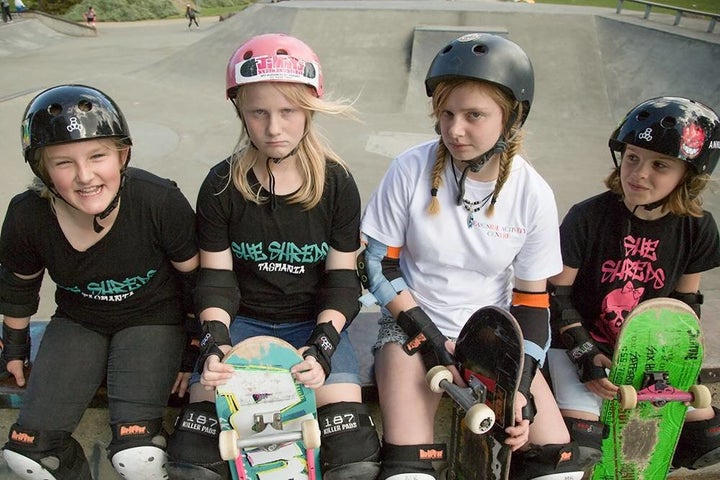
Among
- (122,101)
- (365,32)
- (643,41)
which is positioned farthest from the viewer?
(365,32)

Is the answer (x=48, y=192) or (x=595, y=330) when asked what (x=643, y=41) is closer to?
(x=595, y=330)

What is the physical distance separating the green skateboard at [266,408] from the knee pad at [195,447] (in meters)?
0.06

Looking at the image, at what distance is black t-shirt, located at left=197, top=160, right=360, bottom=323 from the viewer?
2.43 m

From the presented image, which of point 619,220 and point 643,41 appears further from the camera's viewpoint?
point 643,41

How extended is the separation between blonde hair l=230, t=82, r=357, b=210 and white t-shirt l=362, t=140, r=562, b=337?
301mm

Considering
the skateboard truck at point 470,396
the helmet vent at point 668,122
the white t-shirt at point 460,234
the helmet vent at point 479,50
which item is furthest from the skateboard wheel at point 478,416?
the helmet vent at point 668,122

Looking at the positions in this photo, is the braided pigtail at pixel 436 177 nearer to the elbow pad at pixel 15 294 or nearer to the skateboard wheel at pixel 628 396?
the skateboard wheel at pixel 628 396

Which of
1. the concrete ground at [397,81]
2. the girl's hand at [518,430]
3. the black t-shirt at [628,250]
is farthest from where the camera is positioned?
the concrete ground at [397,81]

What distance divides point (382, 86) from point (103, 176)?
944 centimetres

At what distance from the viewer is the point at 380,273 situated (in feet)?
8.28

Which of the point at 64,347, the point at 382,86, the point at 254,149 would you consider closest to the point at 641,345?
the point at 254,149

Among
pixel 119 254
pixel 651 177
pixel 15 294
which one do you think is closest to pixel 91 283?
pixel 119 254

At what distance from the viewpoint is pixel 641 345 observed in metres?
2.34

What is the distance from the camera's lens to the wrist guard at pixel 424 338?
236 cm
